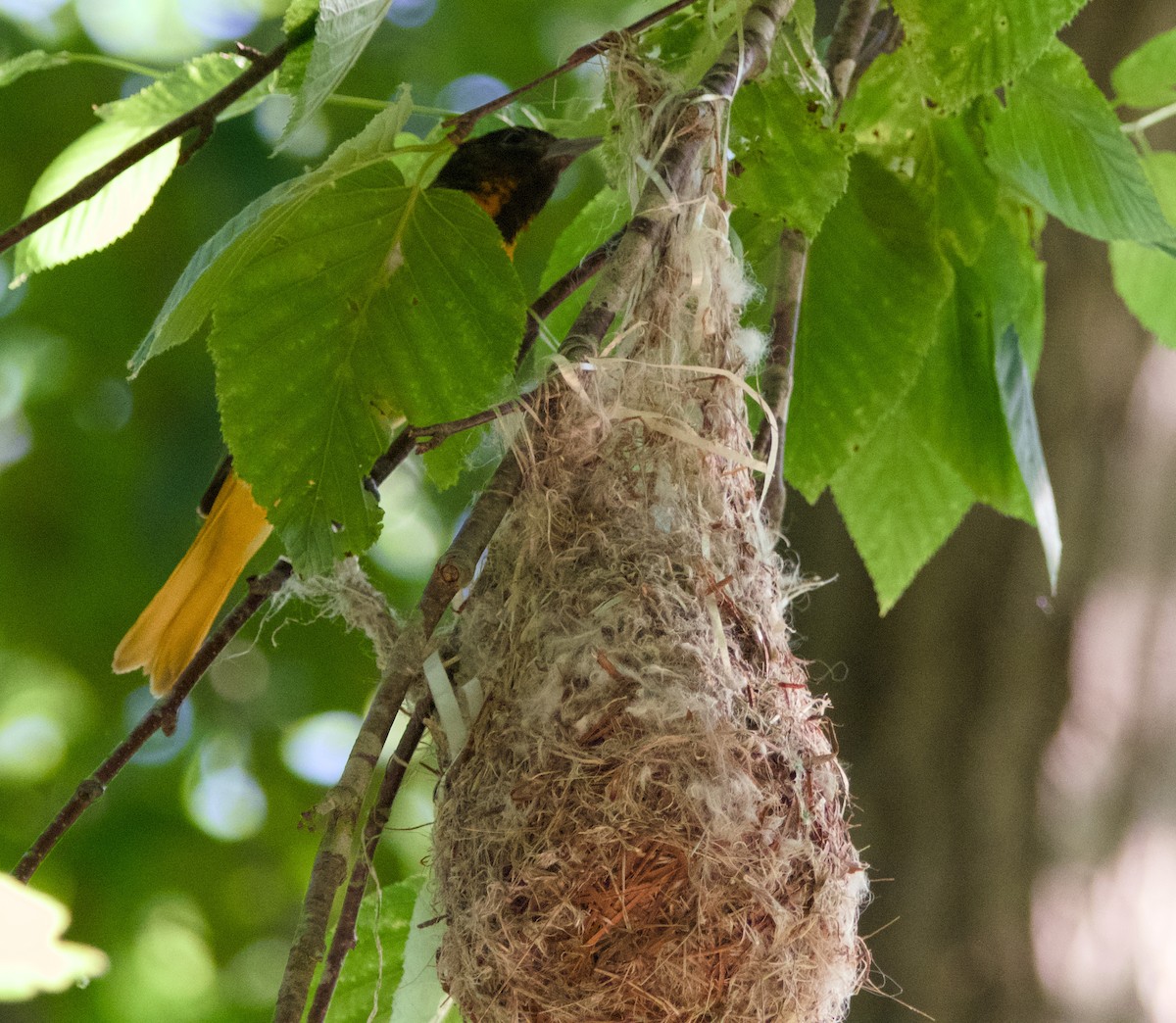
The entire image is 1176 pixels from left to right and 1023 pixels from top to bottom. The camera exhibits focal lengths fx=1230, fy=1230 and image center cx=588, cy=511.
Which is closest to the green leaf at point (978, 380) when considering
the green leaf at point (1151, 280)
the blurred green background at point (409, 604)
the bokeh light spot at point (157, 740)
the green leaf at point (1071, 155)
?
the green leaf at point (1071, 155)

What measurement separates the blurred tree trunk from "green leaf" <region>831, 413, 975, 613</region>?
434 millimetres

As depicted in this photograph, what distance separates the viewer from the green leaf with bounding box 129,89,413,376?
112 cm

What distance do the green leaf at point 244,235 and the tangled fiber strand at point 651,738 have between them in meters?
0.30

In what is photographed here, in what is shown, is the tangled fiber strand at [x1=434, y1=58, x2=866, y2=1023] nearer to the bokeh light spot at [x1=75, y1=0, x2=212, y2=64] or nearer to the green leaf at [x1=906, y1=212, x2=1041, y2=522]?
the green leaf at [x1=906, y1=212, x2=1041, y2=522]

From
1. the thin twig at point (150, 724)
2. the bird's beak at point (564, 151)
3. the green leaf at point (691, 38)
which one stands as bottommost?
the thin twig at point (150, 724)

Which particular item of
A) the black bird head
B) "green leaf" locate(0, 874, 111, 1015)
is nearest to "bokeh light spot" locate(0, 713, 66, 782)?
the black bird head

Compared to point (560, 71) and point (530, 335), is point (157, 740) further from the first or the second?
point (560, 71)

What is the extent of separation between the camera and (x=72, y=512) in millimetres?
3650

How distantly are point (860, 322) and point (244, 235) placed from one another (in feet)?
2.82

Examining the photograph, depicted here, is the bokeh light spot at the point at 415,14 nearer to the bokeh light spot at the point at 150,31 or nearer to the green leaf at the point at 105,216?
the bokeh light spot at the point at 150,31

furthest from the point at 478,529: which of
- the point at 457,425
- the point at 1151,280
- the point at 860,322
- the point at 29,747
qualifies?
the point at 29,747

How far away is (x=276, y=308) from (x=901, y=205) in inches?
36.0

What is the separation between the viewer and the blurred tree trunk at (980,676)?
2.35 metres

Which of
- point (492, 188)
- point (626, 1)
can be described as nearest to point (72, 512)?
point (492, 188)
